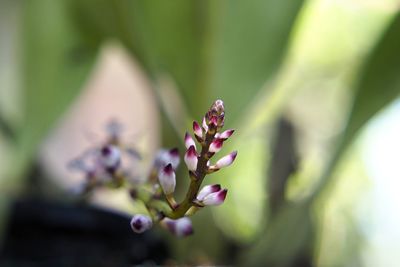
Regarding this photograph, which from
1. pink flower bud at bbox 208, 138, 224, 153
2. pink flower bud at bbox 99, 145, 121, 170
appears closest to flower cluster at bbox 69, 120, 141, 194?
pink flower bud at bbox 99, 145, 121, 170

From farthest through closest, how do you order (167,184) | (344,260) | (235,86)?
(344,260), (235,86), (167,184)

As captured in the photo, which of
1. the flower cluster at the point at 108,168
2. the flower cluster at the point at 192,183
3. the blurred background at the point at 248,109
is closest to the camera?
the flower cluster at the point at 192,183

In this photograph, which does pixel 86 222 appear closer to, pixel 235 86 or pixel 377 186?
pixel 235 86

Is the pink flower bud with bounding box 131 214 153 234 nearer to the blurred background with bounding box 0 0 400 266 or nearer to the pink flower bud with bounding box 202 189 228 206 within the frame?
the pink flower bud with bounding box 202 189 228 206

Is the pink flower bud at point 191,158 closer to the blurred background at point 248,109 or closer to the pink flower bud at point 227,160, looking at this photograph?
the pink flower bud at point 227,160

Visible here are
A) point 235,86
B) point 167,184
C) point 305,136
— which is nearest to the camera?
point 167,184

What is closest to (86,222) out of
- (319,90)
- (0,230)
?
(0,230)

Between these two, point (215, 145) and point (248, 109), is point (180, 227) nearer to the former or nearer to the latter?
point (215, 145)

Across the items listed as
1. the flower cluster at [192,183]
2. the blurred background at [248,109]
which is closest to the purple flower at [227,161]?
the flower cluster at [192,183]

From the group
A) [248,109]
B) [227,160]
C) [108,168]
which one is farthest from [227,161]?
[248,109]
